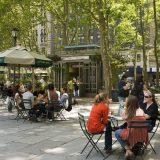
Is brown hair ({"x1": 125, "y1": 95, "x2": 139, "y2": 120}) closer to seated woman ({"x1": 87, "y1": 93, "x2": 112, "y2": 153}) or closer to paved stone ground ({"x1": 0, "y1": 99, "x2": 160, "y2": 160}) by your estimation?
seated woman ({"x1": 87, "y1": 93, "x2": 112, "y2": 153})

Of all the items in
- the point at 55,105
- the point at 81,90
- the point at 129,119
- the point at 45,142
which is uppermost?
the point at 129,119

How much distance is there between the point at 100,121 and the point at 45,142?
2.23m

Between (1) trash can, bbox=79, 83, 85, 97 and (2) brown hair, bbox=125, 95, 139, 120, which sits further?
(1) trash can, bbox=79, 83, 85, 97

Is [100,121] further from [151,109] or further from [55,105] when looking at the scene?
[55,105]

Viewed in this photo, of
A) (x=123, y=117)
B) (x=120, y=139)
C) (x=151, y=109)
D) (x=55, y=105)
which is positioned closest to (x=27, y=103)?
(x=55, y=105)

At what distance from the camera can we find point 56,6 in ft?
121

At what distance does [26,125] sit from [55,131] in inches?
67.5

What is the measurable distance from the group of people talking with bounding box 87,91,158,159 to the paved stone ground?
0.56 meters

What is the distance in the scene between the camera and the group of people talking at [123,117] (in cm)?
763

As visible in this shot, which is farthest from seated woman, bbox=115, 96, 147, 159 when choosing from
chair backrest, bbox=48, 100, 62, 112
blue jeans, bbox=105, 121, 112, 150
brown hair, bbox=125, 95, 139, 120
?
chair backrest, bbox=48, 100, 62, 112

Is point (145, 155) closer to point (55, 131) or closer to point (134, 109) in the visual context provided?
point (134, 109)

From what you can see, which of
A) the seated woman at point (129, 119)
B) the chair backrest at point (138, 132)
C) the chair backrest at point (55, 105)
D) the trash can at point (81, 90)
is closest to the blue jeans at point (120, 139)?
the seated woman at point (129, 119)

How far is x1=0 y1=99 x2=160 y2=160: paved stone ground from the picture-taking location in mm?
8445

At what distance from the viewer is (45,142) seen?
10086mm
